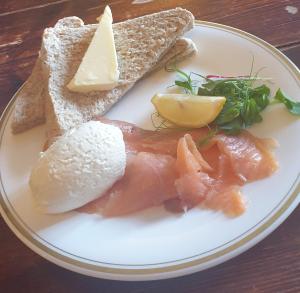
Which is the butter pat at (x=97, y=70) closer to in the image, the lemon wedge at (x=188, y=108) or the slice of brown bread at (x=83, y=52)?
the slice of brown bread at (x=83, y=52)

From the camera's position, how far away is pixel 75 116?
154 cm

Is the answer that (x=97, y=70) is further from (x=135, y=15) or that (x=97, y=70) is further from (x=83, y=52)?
(x=135, y=15)

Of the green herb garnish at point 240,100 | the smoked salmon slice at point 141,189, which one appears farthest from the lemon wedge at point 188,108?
the smoked salmon slice at point 141,189

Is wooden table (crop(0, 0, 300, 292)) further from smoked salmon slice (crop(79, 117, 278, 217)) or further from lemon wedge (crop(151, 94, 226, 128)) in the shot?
lemon wedge (crop(151, 94, 226, 128))

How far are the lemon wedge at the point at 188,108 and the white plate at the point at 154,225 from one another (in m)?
0.07

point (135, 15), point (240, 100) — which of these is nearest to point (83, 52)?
point (135, 15)

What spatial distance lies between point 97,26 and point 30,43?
0.38 meters

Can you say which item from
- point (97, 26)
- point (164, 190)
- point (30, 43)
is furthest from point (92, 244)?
point (30, 43)

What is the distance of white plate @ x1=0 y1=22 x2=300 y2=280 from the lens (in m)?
1.14

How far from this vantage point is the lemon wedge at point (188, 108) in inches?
56.1

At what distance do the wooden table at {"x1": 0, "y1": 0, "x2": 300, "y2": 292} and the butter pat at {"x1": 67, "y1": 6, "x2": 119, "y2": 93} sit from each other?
0.35 metres

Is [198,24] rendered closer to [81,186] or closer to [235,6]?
[235,6]

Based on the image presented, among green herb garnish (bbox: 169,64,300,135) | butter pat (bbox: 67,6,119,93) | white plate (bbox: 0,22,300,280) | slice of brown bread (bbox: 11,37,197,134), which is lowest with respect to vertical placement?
white plate (bbox: 0,22,300,280)

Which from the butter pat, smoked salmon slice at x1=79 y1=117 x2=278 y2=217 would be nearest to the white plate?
smoked salmon slice at x1=79 y1=117 x2=278 y2=217
